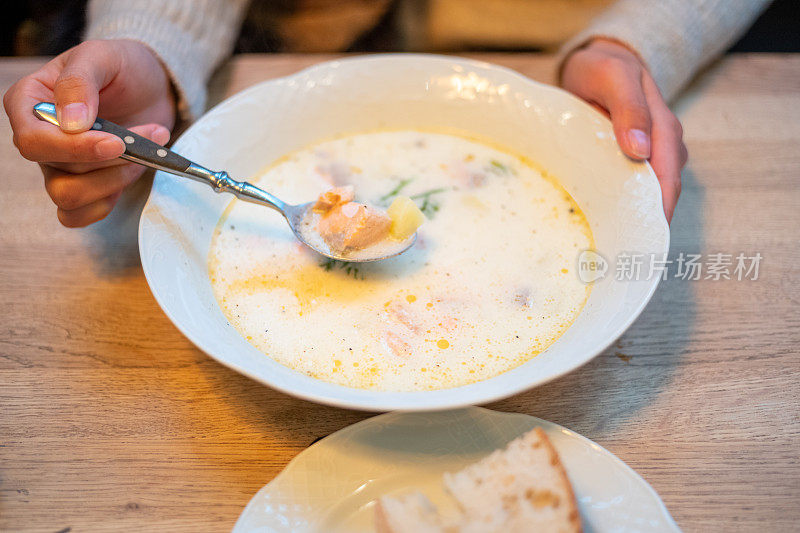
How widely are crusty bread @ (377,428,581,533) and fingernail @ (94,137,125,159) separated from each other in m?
0.76

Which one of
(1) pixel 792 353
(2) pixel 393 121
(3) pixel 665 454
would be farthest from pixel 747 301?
(2) pixel 393 121

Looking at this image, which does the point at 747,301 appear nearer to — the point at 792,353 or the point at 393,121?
the point at 792,353

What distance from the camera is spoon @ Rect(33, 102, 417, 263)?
3.77 ft

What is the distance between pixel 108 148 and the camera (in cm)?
110

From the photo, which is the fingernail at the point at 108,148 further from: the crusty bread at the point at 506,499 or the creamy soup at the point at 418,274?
the crusty bread at the point at 506,499

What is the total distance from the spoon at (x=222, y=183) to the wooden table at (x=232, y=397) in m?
0.29

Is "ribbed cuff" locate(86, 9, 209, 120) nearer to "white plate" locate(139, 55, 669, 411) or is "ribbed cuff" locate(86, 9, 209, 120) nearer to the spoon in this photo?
"white plate" locate(139, 55, 669, 411)

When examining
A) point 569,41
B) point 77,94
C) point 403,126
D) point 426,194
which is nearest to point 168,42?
point 77,94

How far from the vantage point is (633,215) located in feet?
3.93

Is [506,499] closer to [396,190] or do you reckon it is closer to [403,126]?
[396,190]

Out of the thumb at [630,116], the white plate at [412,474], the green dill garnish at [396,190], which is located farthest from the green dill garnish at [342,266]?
the thumb at [630,116]

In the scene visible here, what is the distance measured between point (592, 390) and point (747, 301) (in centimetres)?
43

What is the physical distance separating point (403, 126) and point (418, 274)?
50cm

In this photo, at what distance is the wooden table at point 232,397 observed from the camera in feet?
3.27
